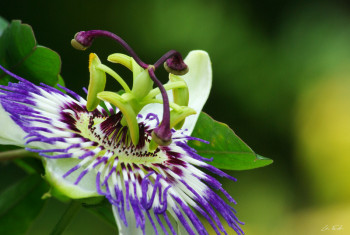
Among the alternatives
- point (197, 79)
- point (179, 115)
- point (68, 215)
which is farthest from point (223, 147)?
point (68, 215)

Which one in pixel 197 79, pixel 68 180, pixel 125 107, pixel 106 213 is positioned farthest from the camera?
pixel 197 79

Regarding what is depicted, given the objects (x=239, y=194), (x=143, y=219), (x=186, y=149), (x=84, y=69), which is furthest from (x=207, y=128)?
(x=239, y=194)

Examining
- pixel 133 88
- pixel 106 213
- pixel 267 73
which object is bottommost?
pixel 267 73

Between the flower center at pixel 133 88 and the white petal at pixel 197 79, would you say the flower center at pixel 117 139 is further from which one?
the white petal at pixel 197 79

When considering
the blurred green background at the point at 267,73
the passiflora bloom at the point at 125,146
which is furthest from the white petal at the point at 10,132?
the blurred green background at the point at 267,73

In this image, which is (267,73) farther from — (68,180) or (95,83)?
(68,180)

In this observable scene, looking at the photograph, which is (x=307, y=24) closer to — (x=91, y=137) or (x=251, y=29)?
(x=251, y=29)
